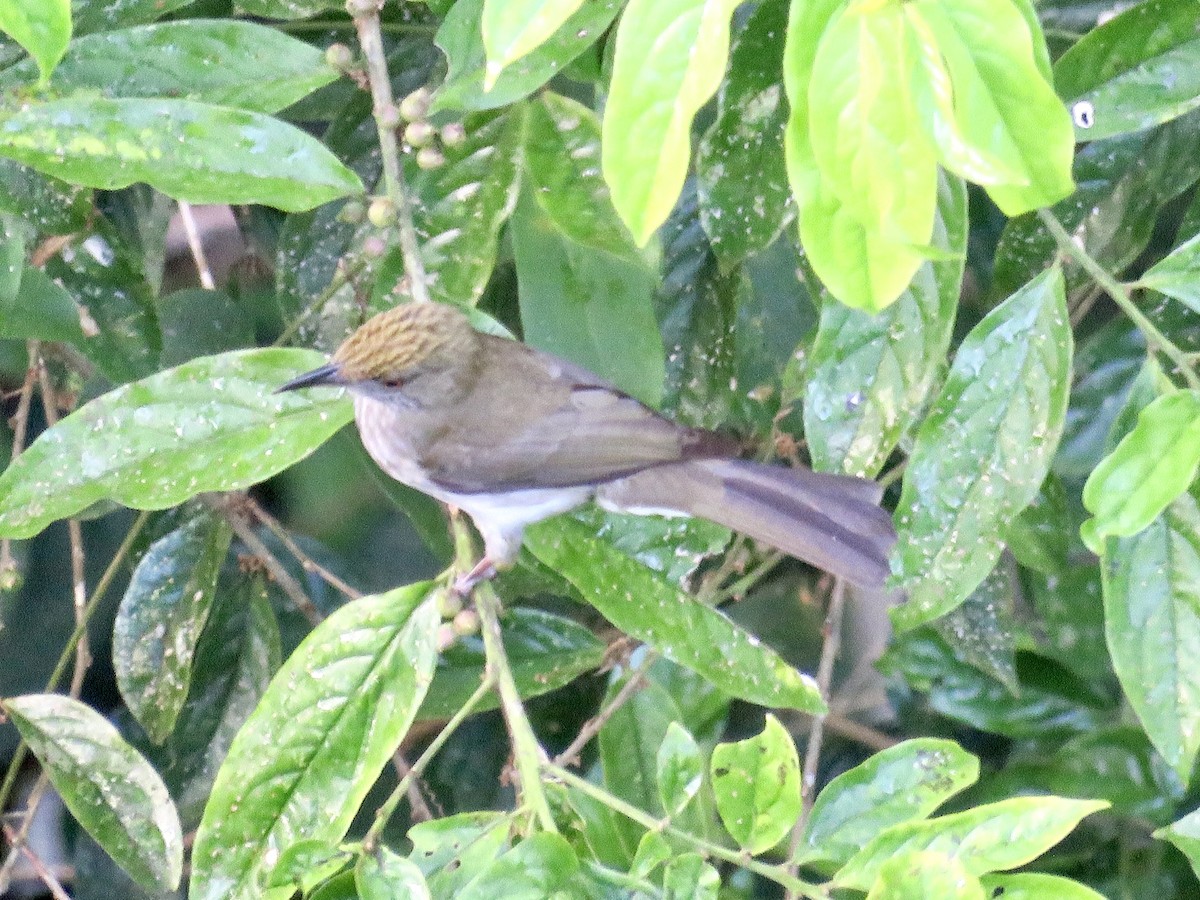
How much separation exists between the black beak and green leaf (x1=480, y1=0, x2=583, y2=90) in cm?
68

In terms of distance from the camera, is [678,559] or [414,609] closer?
[414,609]

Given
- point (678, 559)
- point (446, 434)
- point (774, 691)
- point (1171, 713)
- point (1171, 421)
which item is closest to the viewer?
point (1171, 421)

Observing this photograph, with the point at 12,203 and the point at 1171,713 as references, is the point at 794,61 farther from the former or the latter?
the point at 12,203

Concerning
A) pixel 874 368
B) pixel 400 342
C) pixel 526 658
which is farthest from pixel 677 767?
pixel 400 342

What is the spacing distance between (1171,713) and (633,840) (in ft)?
2.42

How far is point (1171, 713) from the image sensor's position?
1418mm

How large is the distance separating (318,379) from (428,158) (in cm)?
34

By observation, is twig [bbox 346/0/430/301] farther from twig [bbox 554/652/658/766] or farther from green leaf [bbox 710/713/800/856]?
green leaf [bbox 710/713/800/856]

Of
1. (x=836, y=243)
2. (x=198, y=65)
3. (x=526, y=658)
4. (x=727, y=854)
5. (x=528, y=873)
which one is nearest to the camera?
(x=836, y=243)

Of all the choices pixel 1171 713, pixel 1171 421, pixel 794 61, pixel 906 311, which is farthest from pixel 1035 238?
pixel 794 61

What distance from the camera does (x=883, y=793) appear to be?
1.35 m

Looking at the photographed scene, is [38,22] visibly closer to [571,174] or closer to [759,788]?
[571,174]

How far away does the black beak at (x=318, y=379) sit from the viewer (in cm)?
154

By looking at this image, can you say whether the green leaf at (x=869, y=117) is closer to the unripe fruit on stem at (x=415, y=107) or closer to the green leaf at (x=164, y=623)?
the unripe fruit on stem at (x=415, y=107)
